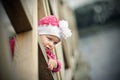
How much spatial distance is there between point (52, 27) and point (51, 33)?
6 centimetres

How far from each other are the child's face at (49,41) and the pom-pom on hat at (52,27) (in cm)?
3

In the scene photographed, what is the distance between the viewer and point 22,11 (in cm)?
164

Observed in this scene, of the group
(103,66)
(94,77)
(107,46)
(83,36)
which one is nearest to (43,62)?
(94,77)

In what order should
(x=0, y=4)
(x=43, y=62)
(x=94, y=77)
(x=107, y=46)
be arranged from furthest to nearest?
(x=107, y=46)
(x=94, y=77)
(x=43, y=62)
(x=0, y=4)

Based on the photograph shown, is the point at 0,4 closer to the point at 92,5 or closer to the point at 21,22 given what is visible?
the point at 21,22

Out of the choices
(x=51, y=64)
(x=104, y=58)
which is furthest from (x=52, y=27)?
(x=104, y=58)

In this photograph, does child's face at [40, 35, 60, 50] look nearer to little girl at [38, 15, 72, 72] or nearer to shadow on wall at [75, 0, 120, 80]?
little girl at [38, 15, 72, 72]

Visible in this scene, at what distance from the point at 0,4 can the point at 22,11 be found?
14cm

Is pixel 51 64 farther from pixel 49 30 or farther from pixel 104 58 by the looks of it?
pixel 104 58

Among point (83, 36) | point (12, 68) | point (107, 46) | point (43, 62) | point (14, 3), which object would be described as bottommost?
point (83, 36)

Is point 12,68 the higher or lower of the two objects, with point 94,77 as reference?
higher

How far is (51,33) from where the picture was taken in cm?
223

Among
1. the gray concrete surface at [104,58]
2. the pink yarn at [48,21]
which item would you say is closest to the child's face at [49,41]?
the pink yarn at [48,21]

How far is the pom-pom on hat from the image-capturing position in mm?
2238
